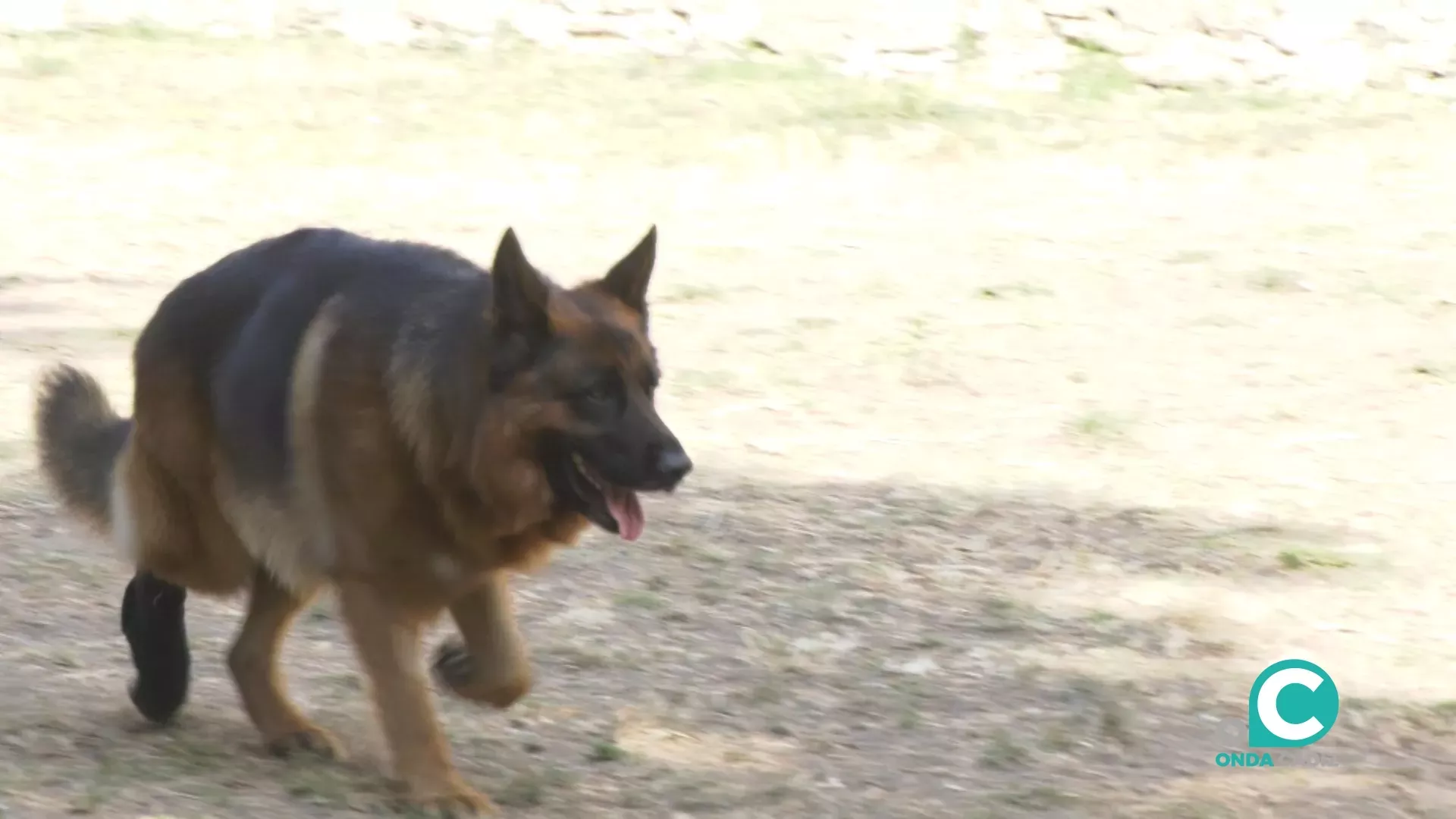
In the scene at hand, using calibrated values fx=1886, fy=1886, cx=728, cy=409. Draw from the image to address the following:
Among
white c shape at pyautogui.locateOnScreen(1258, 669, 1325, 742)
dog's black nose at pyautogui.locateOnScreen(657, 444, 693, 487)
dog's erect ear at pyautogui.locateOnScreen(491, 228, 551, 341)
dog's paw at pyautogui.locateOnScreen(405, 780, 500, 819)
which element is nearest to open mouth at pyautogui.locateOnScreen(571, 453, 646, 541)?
dog's black nose at pyautogui.locateOnScreen(657, 444, 693, 487)

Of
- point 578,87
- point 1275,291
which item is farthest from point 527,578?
point 578,87

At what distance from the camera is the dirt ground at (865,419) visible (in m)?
5.38

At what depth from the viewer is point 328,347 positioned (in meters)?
4.86

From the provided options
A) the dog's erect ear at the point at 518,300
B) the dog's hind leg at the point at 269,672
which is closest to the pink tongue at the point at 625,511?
the dog's erect ear at the point at 518,300

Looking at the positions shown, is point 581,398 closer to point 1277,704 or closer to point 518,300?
point 518,300

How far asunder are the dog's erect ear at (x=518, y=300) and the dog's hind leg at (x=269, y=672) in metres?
1.20

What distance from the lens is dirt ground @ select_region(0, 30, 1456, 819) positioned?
17.7ft

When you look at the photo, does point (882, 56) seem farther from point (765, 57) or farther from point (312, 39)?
point (312, 39)

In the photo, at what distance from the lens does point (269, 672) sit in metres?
5.33

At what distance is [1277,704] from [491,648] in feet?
8.04

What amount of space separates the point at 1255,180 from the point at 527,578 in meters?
9.93

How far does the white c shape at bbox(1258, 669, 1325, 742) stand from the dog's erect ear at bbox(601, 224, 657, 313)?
2.35 m

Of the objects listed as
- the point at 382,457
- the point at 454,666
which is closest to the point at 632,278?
the point at 382,457

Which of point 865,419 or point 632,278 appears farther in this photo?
point 865,419
